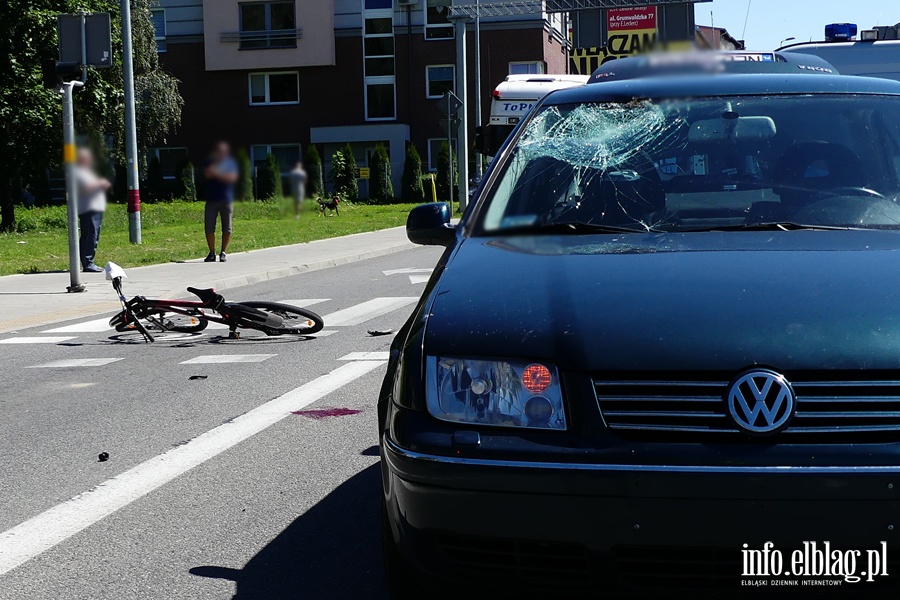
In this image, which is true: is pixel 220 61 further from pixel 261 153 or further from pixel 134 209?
pixel 261 153

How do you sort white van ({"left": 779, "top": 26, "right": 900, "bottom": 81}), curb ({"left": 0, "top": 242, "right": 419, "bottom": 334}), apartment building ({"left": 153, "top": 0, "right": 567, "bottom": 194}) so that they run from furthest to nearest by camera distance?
white van ({"left": 779, "top": 26, "right": 900, "bottom": 81}) → curb ({"left": 0, "top": 242, "right": 419, "bottom": 334}) → apartment building ({"left": 153, "top": 0, "right": 567, "bottom": 194})

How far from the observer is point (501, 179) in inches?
163

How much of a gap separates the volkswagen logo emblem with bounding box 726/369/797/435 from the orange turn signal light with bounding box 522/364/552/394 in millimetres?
420

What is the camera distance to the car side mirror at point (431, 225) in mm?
4387

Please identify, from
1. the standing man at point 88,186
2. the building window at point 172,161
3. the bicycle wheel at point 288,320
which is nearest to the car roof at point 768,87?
the building window at point 172,161

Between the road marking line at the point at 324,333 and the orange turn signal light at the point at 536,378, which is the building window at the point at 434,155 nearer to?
the road marking line at the point at 324,333

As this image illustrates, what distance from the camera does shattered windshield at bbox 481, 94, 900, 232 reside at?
377 cm

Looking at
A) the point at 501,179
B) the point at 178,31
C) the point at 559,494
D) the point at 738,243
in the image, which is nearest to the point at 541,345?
the point at 559,494

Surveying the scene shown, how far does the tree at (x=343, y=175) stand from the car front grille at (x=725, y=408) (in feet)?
2.58

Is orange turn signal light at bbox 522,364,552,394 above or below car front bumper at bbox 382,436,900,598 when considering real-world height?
above

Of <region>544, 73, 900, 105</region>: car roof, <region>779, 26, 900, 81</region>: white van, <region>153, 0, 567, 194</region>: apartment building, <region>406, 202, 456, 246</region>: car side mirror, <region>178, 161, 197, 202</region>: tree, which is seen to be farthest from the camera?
<region>779, 26, 900, 81</region>: white van

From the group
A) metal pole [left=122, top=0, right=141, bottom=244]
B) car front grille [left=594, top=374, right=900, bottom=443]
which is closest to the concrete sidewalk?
metal pole [left=122, top=0, right=141, bottom=244]

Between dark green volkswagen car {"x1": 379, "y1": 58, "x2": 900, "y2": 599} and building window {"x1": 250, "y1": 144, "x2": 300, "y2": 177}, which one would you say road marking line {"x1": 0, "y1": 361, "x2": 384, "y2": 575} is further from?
building window {"x1": 250, "y1": 144, "x2": 300, "y2": 177}

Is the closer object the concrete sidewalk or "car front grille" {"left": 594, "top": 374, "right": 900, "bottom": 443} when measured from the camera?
"car front grille" {"left": 594, "top": 374, "right": 900, "bottom": 443}
